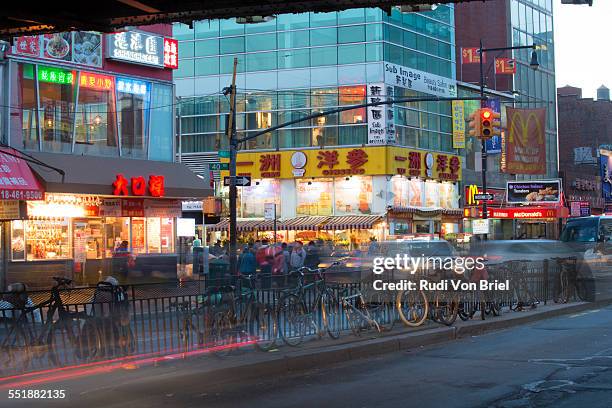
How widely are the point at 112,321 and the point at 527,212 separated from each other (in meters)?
46.5

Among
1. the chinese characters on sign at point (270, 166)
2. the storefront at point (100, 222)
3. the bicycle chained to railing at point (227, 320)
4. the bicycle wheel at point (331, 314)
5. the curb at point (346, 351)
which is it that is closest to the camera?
the curb at point (346, 351)

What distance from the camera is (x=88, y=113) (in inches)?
1008

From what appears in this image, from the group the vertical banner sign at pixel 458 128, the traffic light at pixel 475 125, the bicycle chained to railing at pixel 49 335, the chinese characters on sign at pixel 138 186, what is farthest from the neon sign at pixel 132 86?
the vertical banner sign at pixel 458 128

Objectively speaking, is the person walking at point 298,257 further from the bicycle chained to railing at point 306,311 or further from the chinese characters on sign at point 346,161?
the chinese characters on sign at point 346,161

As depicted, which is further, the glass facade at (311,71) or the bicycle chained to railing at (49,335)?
the glass facade at (311,71)

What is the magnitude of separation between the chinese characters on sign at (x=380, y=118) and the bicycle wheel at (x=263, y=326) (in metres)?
35.2

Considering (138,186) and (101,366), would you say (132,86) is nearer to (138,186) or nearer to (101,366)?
(138,186)

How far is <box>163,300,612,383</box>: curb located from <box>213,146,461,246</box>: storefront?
29845 millimetres

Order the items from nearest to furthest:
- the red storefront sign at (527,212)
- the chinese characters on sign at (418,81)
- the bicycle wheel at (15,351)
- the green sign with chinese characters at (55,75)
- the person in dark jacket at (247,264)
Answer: the bicycle wheel at (15,351)
the green sign with chinese characters at (55,75)
the person in dark jacket at (247,264)
the chinese characters on sign at (418,81)
the red storefront sign at (527,212)

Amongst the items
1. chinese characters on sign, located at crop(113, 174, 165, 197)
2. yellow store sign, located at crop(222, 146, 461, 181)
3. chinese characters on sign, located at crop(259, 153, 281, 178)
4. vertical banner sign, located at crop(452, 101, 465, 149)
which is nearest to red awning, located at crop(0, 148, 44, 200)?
chinese characters on sign, located at crop(113, 174, 165, 197)

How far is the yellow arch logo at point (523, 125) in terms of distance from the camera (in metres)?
49.2

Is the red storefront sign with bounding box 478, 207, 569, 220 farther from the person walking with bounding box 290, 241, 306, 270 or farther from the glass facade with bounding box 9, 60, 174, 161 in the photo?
the glass facade with bounding box 9, 60, 174, 161

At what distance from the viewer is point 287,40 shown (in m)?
50.4

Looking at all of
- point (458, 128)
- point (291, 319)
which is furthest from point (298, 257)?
point (458, 128)
